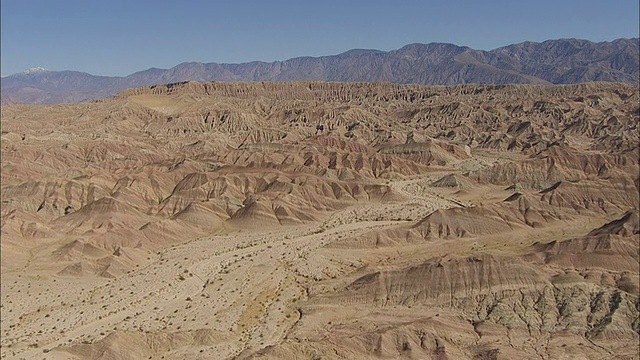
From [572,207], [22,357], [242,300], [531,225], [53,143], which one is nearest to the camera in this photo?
[22,357]

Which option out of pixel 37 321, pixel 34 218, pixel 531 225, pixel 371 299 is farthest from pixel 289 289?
pixel 34 218

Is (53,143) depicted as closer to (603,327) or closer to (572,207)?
(572,207)

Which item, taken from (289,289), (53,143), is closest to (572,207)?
(289,289)

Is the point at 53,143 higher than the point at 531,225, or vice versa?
the point at 53,143

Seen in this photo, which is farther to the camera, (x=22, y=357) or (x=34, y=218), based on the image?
(x=34, y=218)

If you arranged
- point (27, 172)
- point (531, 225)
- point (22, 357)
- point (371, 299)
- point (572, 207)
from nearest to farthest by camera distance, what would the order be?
point (22, 357), point (371, 299), point (531, 225), point (572, 207), point (27, 172)

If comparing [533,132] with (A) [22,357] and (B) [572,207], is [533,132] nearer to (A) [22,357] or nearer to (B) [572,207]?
(B) [572,207]
